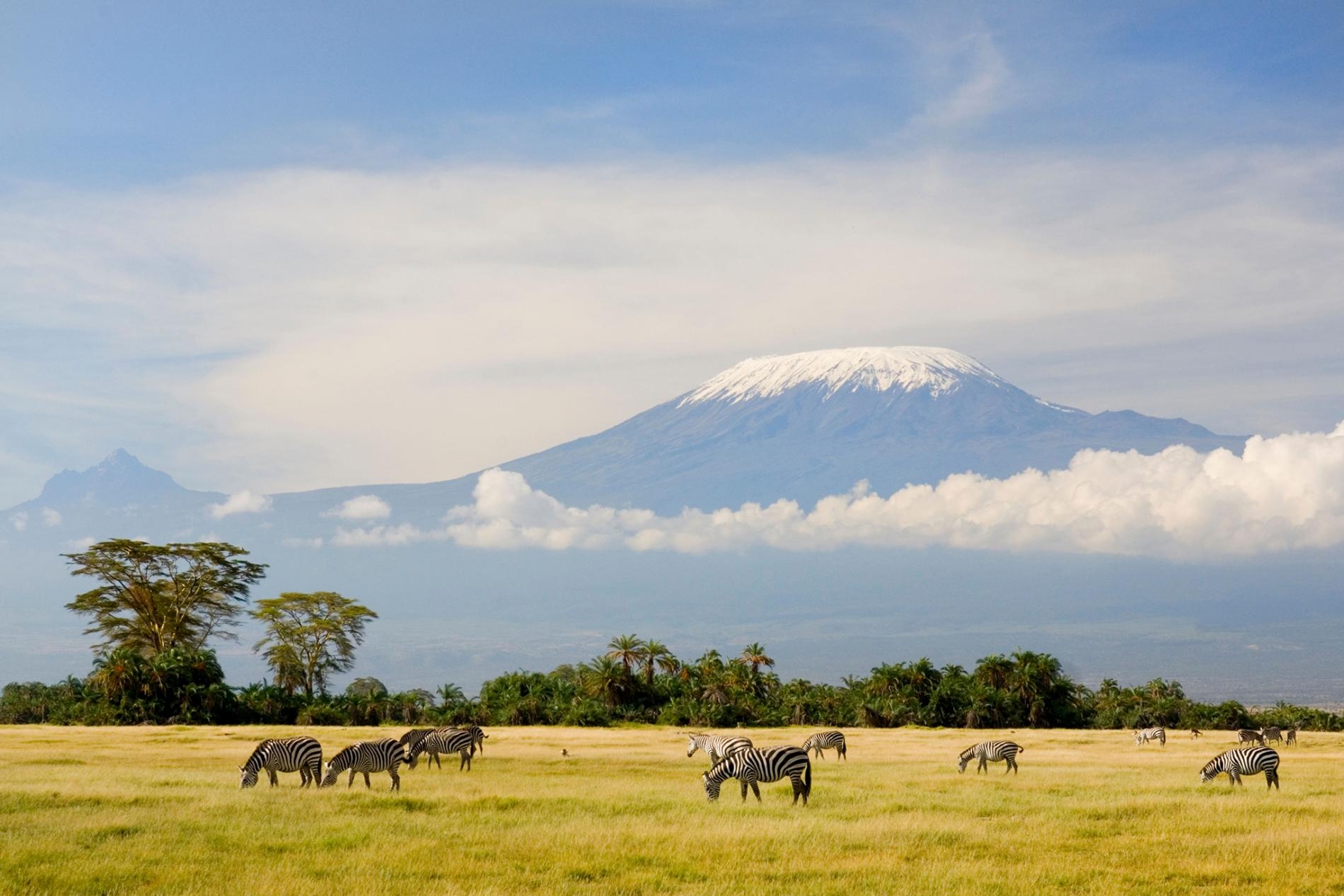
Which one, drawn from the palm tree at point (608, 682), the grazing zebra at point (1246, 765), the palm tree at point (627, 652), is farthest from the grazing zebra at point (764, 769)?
the palm tree at point (627, 652)

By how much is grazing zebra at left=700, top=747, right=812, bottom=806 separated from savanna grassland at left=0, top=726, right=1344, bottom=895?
1.99ft

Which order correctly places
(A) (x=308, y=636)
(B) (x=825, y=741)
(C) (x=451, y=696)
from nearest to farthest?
(B) (x=825, y=741)
(C) (x=451, y=696)
(A) (x=308, y=636)

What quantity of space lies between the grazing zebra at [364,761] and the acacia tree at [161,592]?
Answer: 5359 centimetres

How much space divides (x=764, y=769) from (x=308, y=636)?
7248 centimetres

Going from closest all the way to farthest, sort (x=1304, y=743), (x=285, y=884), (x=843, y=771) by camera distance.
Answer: (x=285, y=884), (x=843, y=771), (x=1304, y=743)

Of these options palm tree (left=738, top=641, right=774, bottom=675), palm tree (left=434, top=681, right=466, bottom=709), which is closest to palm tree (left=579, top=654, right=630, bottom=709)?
palm tree (left=434, top=681, right=466, bottom=709)

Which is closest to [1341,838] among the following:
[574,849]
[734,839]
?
[734,839]

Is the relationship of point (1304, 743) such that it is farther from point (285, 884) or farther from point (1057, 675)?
point (285, 884)

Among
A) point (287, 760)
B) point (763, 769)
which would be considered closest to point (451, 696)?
point (287, 760)

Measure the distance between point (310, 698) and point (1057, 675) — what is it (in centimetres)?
5611

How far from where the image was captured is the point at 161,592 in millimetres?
86000

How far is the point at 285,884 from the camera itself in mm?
18953

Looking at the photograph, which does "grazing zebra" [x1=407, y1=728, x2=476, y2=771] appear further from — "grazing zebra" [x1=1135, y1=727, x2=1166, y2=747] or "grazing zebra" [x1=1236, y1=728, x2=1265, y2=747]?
"grazing zebra" [x1=1236, y1=728, x2=1265, y2=747]

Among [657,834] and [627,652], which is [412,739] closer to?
[657,834]
